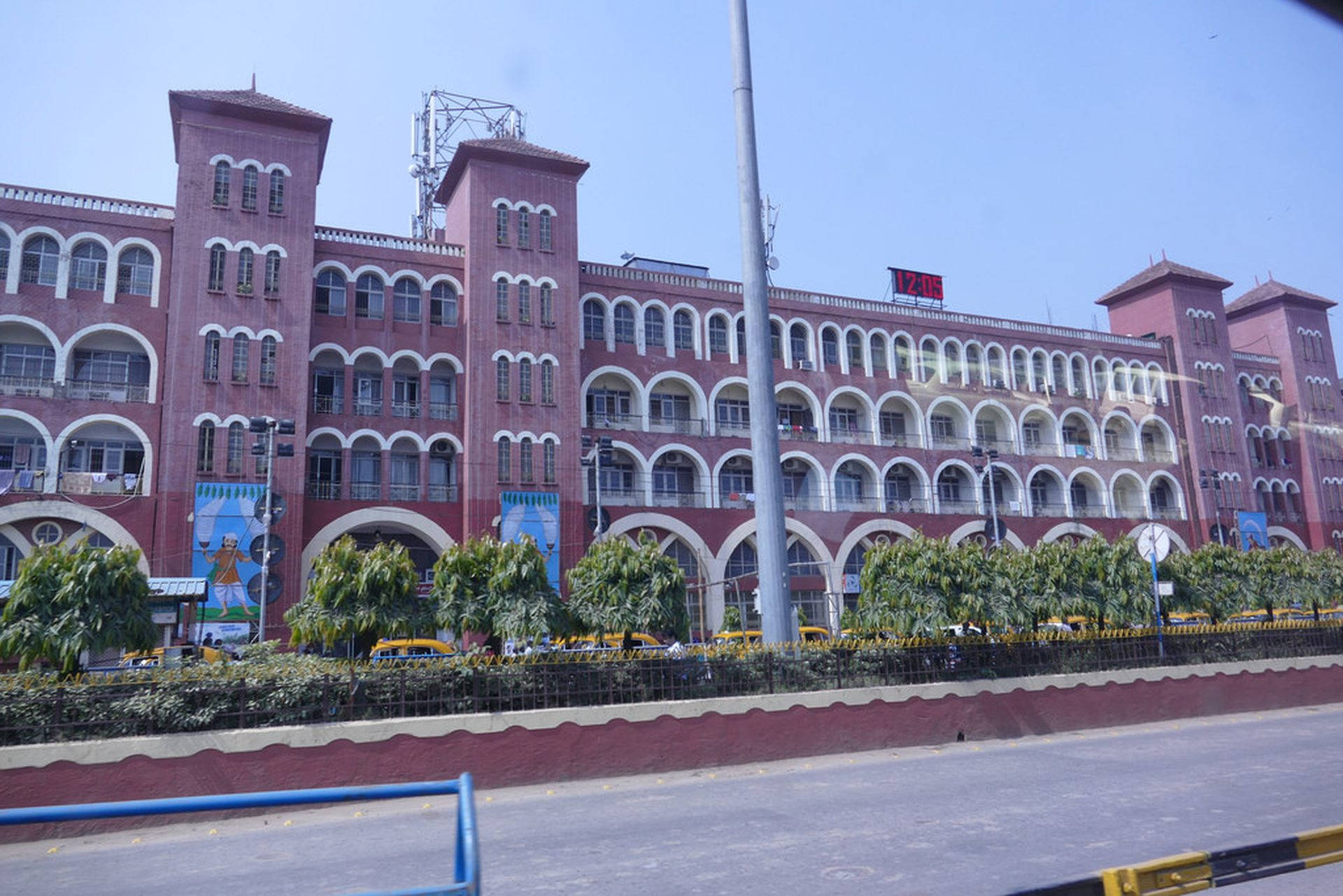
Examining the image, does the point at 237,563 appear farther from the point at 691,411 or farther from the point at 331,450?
the point at 691,411

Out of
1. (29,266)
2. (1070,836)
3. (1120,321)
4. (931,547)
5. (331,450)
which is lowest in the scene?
(1070,836)

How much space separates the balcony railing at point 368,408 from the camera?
32469mm

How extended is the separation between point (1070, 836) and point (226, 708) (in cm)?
814

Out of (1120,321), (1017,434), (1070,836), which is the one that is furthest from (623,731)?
(1120,321)

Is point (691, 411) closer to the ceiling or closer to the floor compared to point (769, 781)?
closer to the ceiling

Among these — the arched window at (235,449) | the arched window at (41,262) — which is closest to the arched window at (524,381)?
the arched window at (235,449)

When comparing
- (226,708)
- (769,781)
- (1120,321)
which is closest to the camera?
(226,708)

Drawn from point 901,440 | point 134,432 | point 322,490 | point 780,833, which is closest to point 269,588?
point 322,490

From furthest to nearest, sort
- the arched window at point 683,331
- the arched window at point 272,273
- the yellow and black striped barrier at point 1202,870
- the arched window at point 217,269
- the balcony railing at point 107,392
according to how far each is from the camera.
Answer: the arched window at point 683,331 → the arched window at point 272,273 → the arched window at point 217,269 → the balcony railing at point 107,392 → the yellow and black striped barrier at point 1202,870

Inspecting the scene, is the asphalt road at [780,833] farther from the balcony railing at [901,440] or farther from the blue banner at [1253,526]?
the blue banner at [1253,526]

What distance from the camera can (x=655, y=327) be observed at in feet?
124

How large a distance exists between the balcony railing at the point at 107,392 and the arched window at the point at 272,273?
4639 millimetres

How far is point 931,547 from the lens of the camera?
16.0m

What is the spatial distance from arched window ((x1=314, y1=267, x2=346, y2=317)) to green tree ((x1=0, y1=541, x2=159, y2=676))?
21.3m
